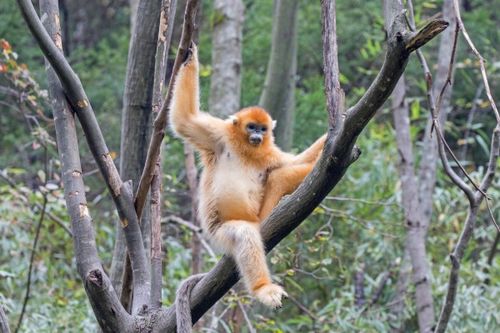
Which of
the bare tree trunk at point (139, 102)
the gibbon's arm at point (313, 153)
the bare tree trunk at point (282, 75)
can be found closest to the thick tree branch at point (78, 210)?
the bare tree trunk at point (139, 102)

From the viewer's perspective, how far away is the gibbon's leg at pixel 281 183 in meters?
4.43

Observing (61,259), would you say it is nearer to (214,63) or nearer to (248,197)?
(214,63)

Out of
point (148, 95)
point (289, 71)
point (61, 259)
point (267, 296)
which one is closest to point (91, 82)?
point (61, 259)

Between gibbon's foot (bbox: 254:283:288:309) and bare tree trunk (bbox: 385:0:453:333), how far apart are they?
112 inches

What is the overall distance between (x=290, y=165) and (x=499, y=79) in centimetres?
703

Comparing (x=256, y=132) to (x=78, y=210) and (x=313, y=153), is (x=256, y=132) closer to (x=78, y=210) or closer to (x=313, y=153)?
(x=313, y=153)

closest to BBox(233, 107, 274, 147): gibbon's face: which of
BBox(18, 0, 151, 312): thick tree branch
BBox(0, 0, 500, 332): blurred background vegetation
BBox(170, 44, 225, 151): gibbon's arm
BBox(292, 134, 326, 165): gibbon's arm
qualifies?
BBox(170, 44, 225, 151): gibbon's arm

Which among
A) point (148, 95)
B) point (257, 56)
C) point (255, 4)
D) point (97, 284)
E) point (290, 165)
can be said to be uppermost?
point (255, 4)

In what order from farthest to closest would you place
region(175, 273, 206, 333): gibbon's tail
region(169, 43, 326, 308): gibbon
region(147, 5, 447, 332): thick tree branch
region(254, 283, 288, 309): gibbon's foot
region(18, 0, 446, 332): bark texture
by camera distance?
region(169, 43, 326, 308): gibbon
region(254, 283, 288, 309): gibbon's foot
region(175, 273, 206, 333): gibbon's tail
region(18, 0, 446, 332): bark texture
region(147, 5, 447, 332): thick tree branch

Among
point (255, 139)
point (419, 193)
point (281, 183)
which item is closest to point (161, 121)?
point (281, 183)

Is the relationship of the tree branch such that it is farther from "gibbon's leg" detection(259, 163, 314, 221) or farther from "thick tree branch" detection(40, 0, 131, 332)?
"thick tree branch" detection(40, 0, 131, 332)

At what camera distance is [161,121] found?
11.7 ft

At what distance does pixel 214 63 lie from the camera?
7258 mm

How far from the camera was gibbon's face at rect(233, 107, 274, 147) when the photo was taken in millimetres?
4801
